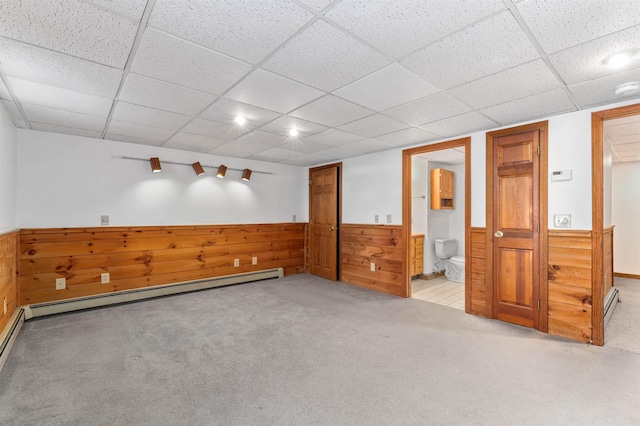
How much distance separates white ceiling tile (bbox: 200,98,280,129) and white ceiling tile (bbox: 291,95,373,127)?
12.1 inches

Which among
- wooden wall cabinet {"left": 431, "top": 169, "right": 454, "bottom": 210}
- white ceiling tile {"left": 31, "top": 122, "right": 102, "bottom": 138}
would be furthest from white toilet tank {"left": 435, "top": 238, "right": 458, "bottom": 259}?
white ceiling tile {"left": 31, "top": 122, "right": 102, "bottom": 138}

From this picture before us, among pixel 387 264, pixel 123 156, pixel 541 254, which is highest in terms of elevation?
pixel 123 156

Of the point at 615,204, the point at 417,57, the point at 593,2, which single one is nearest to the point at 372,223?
the point at 417,57

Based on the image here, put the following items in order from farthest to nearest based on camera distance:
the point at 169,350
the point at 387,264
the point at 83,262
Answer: the point at 387,264 < the point at 83,262 < the point at 169,350

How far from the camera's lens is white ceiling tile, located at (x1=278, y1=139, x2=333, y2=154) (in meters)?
4.12

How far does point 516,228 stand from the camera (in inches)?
128

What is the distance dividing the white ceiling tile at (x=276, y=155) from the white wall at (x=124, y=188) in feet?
0.92

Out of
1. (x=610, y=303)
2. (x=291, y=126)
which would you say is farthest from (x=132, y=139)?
(x=610, y=303)

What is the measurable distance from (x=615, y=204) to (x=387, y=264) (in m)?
4.70

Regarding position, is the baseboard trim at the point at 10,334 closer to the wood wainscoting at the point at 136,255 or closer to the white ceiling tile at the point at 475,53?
the wood wainscoting at the point at 136,255

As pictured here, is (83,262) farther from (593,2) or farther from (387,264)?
(593,2)

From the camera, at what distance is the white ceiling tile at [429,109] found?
263cm

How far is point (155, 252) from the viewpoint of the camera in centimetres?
438

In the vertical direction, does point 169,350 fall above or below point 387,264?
below
